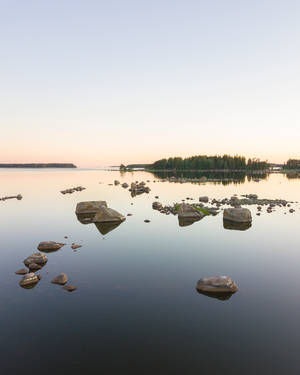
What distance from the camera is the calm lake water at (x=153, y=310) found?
8109mm

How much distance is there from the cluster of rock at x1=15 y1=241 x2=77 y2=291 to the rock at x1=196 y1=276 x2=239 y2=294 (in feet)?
21.7

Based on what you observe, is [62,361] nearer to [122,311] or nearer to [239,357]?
[122,311]

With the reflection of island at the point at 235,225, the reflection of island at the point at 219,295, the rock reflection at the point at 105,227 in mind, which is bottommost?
the reflection of island at the point at 235,225

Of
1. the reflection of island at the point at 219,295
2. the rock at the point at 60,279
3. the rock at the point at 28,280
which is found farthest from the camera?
the rock at the point at 60,279

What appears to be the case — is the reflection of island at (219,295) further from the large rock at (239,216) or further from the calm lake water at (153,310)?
the large rock at (239,216)

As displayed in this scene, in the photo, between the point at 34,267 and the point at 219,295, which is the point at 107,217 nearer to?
the point at 34,267

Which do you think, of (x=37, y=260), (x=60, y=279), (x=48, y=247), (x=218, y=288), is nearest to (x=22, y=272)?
(x=37, y=260)

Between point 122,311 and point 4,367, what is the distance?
177 inches

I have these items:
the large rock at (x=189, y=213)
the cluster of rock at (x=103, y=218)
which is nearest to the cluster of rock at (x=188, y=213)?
the large rock at (x=189, y=213)

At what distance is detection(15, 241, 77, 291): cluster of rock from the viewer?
13.5m

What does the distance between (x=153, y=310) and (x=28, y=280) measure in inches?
281

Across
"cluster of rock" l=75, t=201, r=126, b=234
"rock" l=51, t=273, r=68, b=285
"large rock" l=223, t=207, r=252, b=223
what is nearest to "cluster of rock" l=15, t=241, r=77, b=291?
"rock" l=51, t=273, r=68, b=285

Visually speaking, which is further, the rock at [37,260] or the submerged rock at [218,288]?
the rock at [37,260]

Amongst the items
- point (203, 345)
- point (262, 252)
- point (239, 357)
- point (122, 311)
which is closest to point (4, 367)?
point (122, 311)
